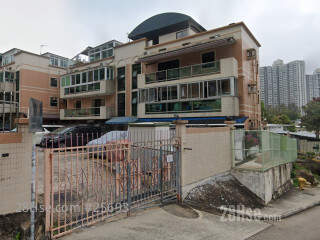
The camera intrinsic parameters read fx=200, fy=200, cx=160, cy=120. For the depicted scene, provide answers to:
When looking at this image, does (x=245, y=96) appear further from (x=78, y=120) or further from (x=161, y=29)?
(x=78, y=120)

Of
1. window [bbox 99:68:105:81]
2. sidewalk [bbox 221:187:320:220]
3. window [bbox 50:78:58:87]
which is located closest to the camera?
sidewalk [bbox 221:187:320:220]

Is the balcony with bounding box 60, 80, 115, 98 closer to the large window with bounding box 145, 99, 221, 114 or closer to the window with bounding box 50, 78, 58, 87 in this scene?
the window with bounding box 50, 78, 58, 87

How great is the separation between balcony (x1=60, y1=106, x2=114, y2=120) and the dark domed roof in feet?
31.0

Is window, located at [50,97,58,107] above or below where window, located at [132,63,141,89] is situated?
below

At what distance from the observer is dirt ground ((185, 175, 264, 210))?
6.82 meters

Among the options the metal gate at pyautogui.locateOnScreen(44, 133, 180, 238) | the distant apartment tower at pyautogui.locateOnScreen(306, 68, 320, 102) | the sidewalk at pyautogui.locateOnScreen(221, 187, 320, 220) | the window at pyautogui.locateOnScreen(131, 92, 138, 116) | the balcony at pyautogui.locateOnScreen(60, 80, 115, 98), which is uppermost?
the distant apartment tower at pyautogui.locateOnScreen(306, 68, 320, 102)

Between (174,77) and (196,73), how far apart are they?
2058 mm

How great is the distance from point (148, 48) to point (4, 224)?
1929 centimetres

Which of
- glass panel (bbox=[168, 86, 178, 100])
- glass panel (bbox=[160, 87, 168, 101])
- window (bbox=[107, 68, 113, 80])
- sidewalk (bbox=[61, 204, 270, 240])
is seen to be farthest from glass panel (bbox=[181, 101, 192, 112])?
sidewalk (bbox=[61, 204, 270, 240])

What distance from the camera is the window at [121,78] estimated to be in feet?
74.2

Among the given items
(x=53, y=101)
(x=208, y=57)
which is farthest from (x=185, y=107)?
(x=53, y=101)

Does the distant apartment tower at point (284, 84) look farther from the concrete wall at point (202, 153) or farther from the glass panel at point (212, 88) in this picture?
the concrete wall at point (202, 153)

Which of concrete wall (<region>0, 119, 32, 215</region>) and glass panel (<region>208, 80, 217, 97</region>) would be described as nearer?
concrete wall (<region>0, 119, 32, 215</region>)

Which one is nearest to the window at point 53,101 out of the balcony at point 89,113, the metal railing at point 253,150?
the balcony at point 89,113
